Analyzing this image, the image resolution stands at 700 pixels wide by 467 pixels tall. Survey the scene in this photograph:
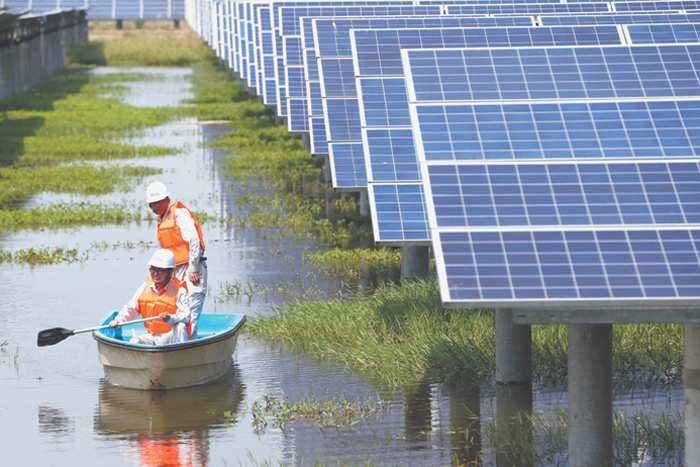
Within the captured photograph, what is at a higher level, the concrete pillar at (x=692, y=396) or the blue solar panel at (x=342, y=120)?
the blue solar panel at (x=342, y=120)

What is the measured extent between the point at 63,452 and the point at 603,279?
174 inches

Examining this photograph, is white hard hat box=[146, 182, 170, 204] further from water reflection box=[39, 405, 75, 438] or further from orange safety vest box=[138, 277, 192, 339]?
water reflection box=[39, 405, 75, 438]

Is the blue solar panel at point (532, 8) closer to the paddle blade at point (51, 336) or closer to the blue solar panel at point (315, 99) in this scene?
the blue solar panel at point (315, 99)

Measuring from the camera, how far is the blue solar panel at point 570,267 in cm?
641

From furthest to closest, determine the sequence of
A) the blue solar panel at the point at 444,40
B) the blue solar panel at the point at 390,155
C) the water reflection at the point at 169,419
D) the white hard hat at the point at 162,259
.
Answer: the blue solar panel at the point at 444,40, the blue solar panel at the point at 390,155, the white hard hat at the point at 162,259, the water reflection at the point at 169,419

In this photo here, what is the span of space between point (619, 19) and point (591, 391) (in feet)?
42.4

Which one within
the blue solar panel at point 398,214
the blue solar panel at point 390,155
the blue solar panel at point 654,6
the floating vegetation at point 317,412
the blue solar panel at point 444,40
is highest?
the blue solar panel at point 654,6

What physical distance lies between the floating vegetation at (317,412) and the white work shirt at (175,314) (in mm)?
1213

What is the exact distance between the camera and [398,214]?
38.2 feet

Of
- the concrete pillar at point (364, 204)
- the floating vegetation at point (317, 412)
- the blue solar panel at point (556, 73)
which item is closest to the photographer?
the blue solar panel at point (556, 73)

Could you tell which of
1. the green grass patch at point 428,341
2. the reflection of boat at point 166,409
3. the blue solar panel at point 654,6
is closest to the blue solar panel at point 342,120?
the green grass patch at point 428,341

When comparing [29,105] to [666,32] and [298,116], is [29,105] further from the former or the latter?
[666,32]

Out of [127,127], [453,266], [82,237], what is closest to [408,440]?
[453,266]

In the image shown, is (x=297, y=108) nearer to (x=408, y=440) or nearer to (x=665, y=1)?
(x=665, y=1)
